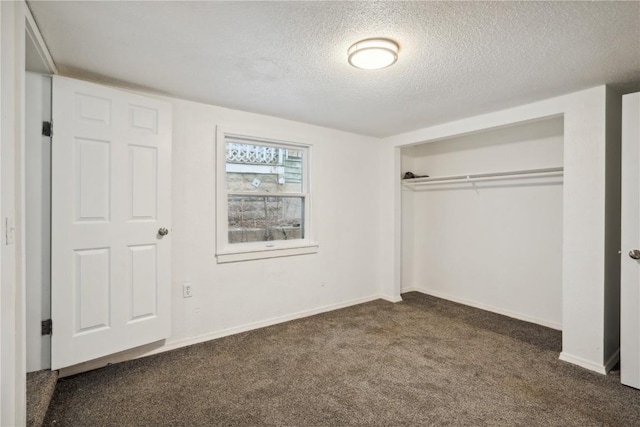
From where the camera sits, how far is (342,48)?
1.92 metres

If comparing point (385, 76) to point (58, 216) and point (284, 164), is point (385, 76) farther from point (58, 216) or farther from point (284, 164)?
point (58, 216)

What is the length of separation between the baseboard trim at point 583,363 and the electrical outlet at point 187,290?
315 cm

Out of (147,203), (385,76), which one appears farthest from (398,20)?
(147,203)

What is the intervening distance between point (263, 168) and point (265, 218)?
542mm

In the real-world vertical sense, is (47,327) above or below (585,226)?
below

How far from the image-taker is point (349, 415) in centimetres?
194

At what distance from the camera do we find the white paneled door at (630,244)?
2250mm

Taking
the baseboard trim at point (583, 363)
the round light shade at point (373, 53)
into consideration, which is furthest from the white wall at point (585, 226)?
the round light shade at point (373, 53)

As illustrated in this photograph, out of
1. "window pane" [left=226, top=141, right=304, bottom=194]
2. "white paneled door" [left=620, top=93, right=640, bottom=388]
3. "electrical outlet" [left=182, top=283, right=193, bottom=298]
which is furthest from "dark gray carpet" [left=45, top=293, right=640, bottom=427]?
"window pane" [left=226, top=141, right=304, bottom=194]

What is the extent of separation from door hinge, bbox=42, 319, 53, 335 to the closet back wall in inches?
155

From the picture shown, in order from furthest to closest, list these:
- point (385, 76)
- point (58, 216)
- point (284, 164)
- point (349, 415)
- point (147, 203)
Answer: point (284, 164)
point (147, 203)
point (385, 76)
point (58, 216)
point (349, 415)

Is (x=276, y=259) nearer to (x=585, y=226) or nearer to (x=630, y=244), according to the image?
(x=585, y=226)

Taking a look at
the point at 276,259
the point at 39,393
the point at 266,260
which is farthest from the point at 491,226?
the point at 39,393

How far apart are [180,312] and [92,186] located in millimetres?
1266
